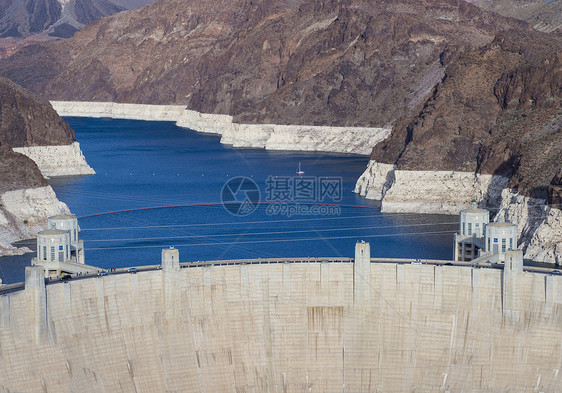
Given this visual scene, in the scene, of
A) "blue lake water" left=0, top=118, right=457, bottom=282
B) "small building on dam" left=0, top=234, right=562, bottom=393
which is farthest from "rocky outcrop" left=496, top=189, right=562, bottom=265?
"small building on dam" left=0, top=234, right=562, bottom=393

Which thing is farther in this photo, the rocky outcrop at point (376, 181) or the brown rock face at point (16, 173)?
the rocky outcrop at point (376, 181)

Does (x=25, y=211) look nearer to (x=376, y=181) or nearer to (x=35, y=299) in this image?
(x=376, y=181)

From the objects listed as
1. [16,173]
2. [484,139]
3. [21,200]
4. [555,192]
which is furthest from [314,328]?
[484,139]

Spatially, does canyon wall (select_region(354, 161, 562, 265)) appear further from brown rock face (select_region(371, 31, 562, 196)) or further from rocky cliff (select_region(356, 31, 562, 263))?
brown rock face (select_region(371, 31, 562, 196))

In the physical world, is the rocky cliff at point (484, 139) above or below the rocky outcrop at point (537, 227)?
above

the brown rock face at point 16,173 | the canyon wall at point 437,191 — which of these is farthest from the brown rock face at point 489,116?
the brown rock face at point 16,173

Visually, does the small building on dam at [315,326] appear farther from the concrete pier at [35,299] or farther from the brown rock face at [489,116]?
the brown rock face at [489,116]
